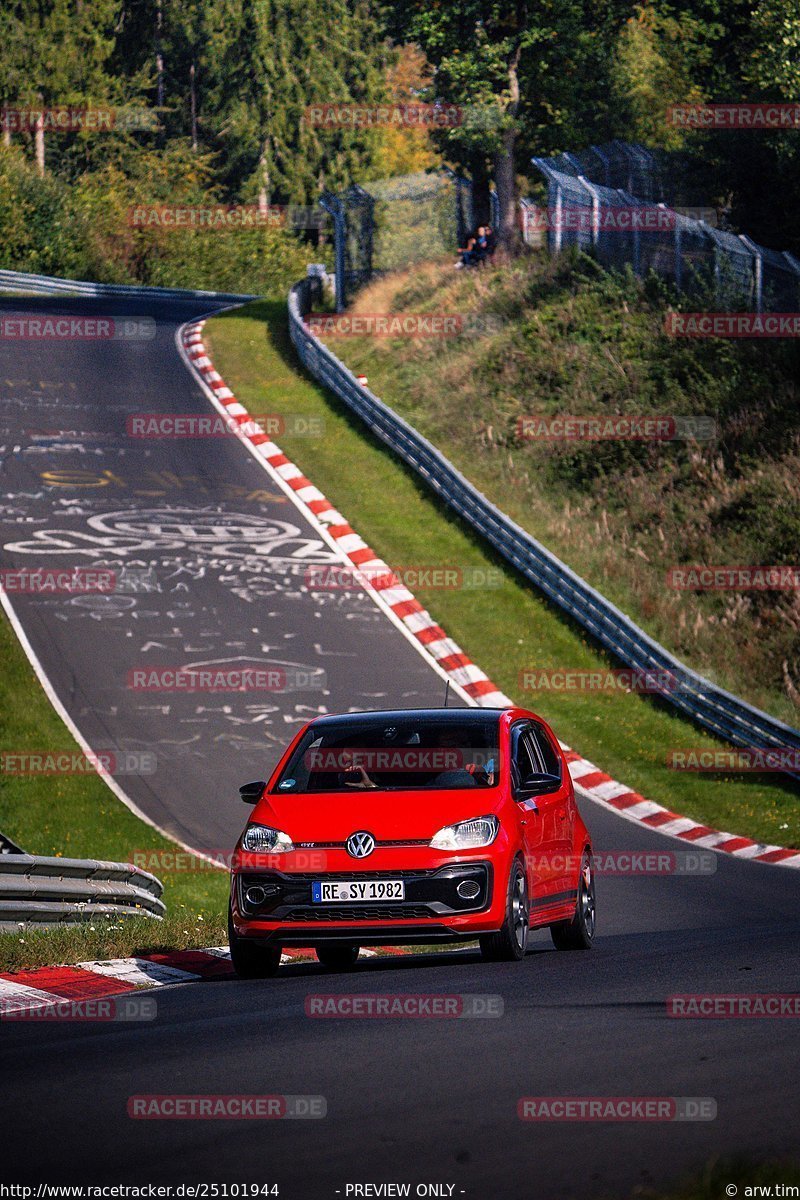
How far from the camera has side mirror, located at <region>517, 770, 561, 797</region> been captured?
1068cm

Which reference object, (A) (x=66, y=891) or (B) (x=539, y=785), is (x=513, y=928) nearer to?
(B) (x=539, y=785)

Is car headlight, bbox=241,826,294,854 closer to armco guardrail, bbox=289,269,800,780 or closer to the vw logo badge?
the vw logo badge

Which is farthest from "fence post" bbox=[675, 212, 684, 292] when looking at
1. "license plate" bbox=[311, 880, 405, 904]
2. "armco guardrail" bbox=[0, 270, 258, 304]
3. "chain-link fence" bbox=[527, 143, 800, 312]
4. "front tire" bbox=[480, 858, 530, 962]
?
"license plate" bbox=[311, 880, 405, 904]

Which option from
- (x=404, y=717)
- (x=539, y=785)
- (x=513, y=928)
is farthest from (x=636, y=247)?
(x=513, y=928)

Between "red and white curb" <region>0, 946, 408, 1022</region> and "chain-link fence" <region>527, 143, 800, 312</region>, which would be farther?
"chain-link fence" <region>527, 143, 800, 312</region>

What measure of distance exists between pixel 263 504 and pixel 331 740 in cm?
1996

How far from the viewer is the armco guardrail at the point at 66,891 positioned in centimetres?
1141

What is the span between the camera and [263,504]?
30.9 metres

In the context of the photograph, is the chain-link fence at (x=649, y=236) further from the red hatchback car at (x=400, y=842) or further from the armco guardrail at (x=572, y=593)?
the red hatchback car at (x=400, y=842)

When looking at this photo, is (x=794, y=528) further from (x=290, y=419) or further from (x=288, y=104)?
(x=288, y=104)

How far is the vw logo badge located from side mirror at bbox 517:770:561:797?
1.11 metres

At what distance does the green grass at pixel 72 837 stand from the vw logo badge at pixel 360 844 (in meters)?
2.04

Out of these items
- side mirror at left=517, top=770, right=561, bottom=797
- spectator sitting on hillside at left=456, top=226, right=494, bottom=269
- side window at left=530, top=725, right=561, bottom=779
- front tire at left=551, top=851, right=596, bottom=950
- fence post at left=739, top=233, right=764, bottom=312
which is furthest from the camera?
spectator sitting on hillside at left=456, top=226, right=494, bottom=269

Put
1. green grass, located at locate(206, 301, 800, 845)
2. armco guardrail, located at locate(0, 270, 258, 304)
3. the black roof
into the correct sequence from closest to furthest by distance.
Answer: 1. the black roof
2. green grass, located at locate(206, 301, 800, 845)
3. armco guardrail, located at locate(0, 270, 258, 304)
